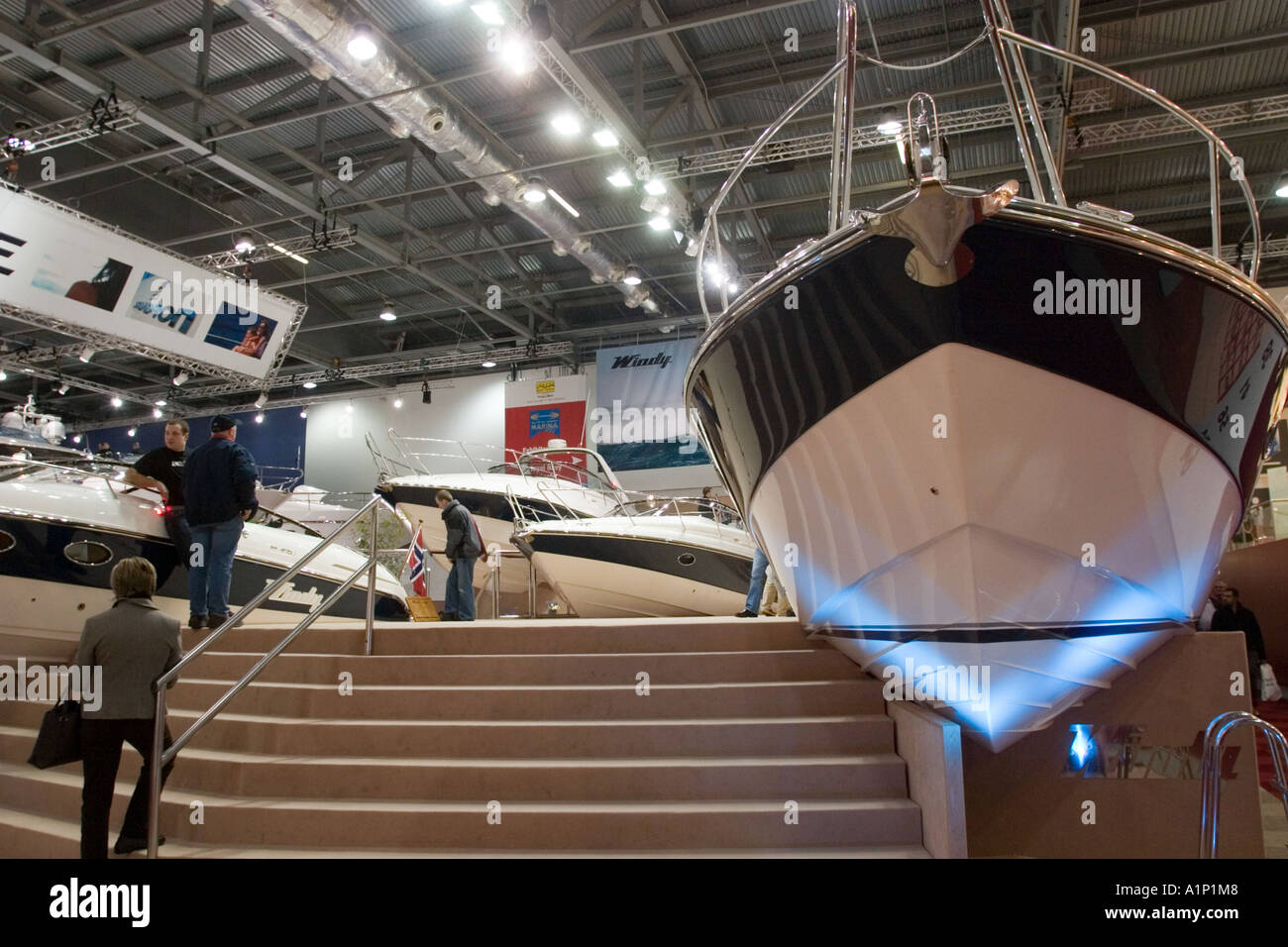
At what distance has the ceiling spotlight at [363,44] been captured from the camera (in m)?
6.48

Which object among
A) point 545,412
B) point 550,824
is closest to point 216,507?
point 550,824

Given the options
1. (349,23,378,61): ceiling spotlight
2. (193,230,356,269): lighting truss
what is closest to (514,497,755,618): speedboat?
(349,23,378,61): ceiling spotlight

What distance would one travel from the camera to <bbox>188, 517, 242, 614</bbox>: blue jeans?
4.83 metres

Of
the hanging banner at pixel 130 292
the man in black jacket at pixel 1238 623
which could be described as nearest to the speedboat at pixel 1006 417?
the man in black jacket at pixel 1238 623

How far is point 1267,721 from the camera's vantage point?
4.02m

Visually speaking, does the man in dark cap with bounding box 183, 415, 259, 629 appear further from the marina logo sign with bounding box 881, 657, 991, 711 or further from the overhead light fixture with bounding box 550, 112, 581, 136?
the overhead light fixture with bounding box 550, 112, 581, 136

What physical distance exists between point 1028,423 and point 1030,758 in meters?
1.63

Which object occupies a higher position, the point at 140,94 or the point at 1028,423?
the point at 140,94

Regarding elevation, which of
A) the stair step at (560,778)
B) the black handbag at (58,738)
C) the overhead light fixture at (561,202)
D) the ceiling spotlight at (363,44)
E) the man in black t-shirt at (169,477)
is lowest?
the stair step at (560,778)

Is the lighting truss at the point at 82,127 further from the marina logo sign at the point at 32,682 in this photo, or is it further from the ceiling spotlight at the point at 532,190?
the marina logo sign at the point at 32,682

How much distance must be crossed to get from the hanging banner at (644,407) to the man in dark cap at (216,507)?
30.7 feet

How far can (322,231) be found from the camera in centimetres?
1041
